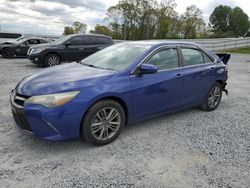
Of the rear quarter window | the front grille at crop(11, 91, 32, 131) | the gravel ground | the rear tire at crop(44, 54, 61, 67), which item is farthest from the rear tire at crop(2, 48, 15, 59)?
the rear quarter window

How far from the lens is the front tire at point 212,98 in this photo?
5285 millimetres

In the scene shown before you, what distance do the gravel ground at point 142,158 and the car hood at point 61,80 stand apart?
0.83 m

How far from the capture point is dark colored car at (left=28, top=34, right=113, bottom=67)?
10859 mm

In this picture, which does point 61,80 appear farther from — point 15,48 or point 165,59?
point 15,48

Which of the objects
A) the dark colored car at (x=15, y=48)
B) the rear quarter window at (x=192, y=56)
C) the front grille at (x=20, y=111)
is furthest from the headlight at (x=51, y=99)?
the dark colored car at (x=15, y=48)

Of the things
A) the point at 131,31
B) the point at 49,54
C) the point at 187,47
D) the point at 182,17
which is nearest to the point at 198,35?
the point at 182,17

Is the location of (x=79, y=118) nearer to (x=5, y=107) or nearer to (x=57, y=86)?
(x=57, y=86)

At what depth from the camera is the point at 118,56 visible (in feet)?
14.3

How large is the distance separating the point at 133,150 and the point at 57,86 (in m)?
1.37

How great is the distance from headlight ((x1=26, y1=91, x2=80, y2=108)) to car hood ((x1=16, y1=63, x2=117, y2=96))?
6 centimetres

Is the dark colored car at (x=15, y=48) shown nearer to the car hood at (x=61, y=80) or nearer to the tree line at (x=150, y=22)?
the car hood at (x=61, y=80)

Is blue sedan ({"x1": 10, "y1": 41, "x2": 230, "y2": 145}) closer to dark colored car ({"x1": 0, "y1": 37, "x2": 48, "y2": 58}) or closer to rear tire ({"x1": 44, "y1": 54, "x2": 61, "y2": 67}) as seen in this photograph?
rear tire ({"x1": 44, "y1": 54, "x2": 61, "y2": 67})

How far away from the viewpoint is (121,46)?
186 inches

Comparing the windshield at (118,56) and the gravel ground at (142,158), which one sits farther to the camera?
the windshield at (118,56)
